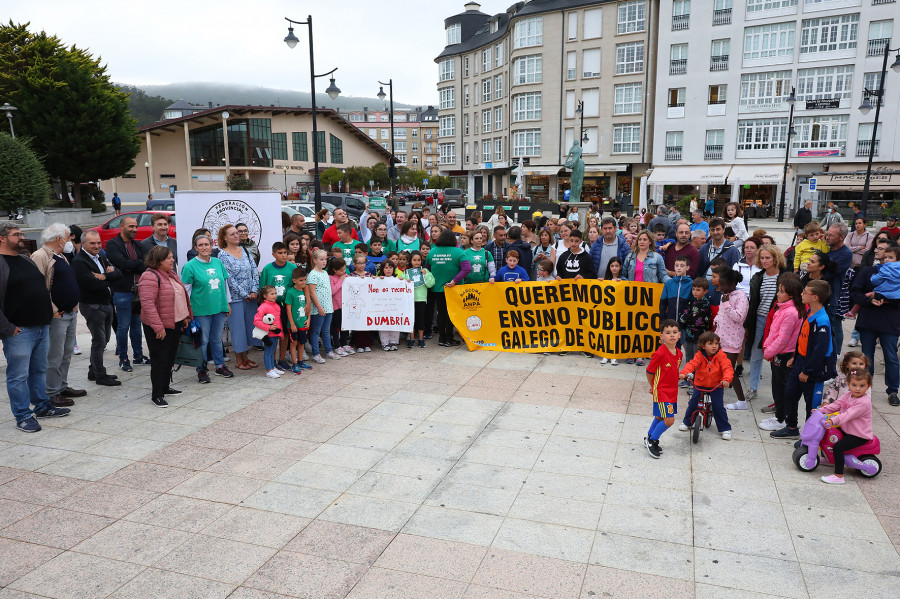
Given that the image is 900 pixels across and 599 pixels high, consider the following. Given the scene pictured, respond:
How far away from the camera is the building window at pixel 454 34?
69.3 metres

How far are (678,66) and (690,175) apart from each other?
27.6ft

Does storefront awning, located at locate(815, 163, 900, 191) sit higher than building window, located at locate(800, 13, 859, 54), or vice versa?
building window, located at locate(800, 13, 859, 54)

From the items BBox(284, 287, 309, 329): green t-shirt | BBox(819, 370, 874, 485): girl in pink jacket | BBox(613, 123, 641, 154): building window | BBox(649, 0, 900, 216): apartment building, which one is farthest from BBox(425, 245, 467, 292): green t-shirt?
BBox(613, 123, 641, 154): building window

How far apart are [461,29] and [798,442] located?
70362mm

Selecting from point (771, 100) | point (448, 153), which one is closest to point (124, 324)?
point (771, 100)

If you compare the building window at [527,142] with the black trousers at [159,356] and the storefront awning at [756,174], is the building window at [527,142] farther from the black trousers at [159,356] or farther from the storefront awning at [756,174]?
the black trousers at [159,356]

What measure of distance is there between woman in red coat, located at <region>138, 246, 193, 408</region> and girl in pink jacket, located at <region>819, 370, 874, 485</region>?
7.01 metres

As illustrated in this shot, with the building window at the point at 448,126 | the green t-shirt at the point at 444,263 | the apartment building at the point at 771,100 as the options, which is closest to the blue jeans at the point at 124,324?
the green t-shirt at the point at 444,263

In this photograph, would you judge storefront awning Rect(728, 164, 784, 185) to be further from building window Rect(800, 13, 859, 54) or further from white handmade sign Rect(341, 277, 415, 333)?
white handmade sign Rect(341, 277, 415, 333)

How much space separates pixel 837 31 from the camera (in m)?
41.9

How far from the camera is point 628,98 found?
51.1 metres

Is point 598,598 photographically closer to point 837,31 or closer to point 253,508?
point 253,508

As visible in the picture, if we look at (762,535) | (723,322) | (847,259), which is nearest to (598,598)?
(762,535)

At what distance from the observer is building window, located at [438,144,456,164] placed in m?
70.4
